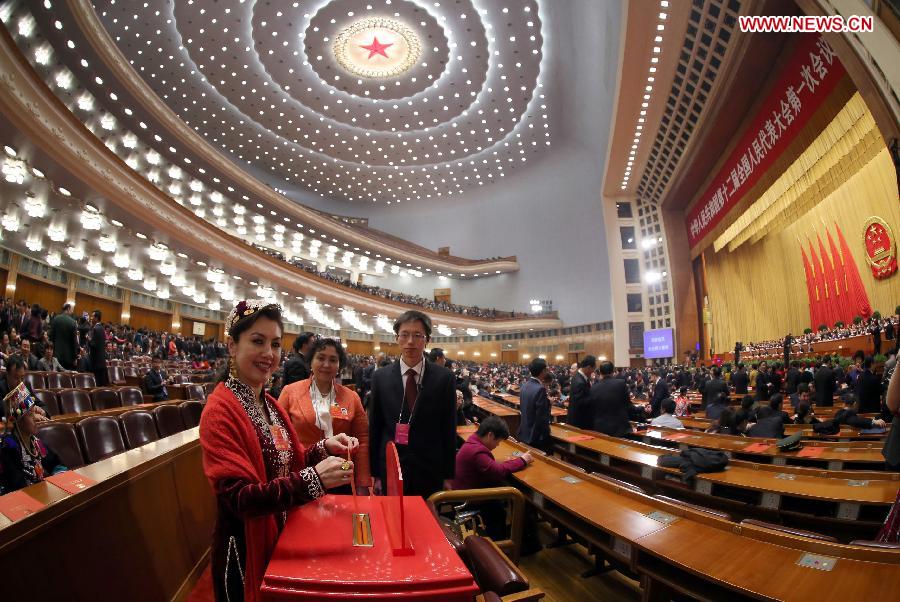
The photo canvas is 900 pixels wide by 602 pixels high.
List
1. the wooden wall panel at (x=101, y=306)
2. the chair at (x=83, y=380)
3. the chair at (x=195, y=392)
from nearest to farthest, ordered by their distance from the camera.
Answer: the chair at (x=83, y=380)
the chair at (x=195, y=392)
the wooden wall panel at (x=101, y=306)

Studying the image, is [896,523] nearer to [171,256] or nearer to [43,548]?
[43,548]

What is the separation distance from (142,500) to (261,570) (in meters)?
0.84

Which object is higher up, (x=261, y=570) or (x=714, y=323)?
(x=714, y=323)

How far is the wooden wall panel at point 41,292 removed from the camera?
39.9 ft

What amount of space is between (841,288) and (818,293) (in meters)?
1.03

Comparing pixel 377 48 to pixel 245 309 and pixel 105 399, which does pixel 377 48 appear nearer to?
pixel 105 399

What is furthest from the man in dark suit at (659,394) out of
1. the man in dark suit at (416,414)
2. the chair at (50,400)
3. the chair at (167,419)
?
the chair at (50,400)

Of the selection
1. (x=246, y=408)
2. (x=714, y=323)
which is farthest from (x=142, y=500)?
(x=714, y=323)

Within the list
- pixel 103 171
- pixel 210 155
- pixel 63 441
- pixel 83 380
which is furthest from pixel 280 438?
pixel 210 155

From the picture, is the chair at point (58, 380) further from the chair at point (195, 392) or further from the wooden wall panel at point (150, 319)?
the wooden wall panel at point (150, 319)

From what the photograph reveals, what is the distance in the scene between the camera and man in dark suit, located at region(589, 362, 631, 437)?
440 centimetres

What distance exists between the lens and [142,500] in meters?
1.59

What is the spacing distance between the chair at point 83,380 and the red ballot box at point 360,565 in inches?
231

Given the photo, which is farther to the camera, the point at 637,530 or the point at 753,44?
the point at 753,44
